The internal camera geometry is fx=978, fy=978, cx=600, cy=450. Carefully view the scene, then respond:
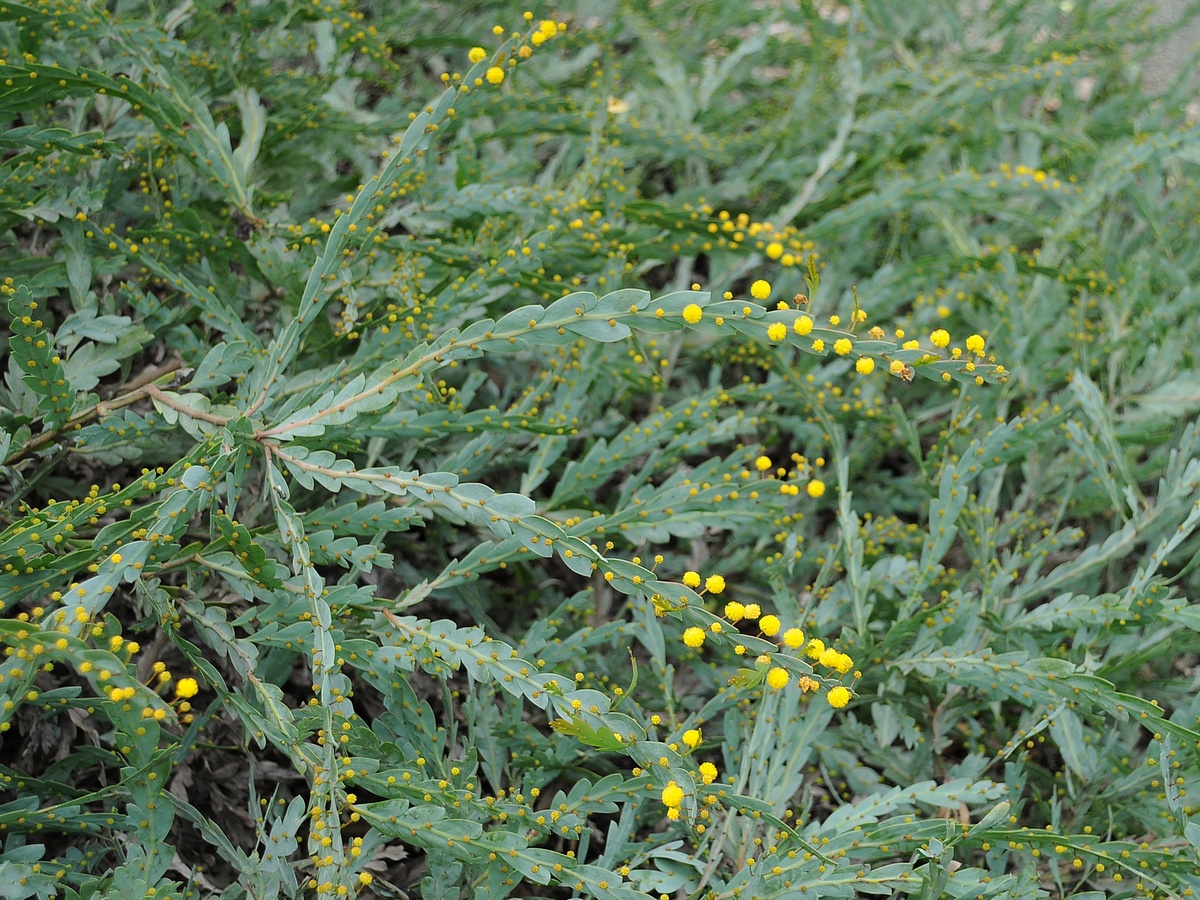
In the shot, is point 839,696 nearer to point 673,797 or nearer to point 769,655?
point 769,655

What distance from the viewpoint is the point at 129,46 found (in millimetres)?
1638

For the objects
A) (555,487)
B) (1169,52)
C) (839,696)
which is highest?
(1169,52)

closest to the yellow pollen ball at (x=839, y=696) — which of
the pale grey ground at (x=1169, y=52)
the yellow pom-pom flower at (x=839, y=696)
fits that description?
the yellow pom-pom flower at (x=839, y=696)

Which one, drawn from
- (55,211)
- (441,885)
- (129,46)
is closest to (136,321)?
(55,211)

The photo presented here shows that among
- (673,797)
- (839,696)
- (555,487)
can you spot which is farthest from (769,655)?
(555,487)

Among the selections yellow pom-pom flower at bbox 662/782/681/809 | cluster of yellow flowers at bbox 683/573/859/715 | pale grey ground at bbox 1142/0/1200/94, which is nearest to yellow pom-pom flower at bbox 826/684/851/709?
cluster of yellow flowers at bbox 683/573/859/715

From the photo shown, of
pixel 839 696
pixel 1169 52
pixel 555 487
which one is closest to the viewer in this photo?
pixel 839 696

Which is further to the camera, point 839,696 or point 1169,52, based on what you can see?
point 1169,52

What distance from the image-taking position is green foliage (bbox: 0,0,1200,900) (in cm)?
125

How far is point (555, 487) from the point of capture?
1.89 meters

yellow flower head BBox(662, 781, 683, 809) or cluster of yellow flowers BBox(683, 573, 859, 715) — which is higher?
cluster of yellow flowers BBox(683, 573, 859, 715)

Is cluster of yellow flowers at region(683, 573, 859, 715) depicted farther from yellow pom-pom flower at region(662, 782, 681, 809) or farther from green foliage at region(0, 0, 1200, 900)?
yellow pom-pom flower at region(662, 782, 681, 809)

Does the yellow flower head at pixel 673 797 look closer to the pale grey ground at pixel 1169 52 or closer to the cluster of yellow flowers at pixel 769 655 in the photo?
the cluster of yellow flowers at pixel 769 655

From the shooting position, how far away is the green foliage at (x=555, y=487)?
125 centimetres
